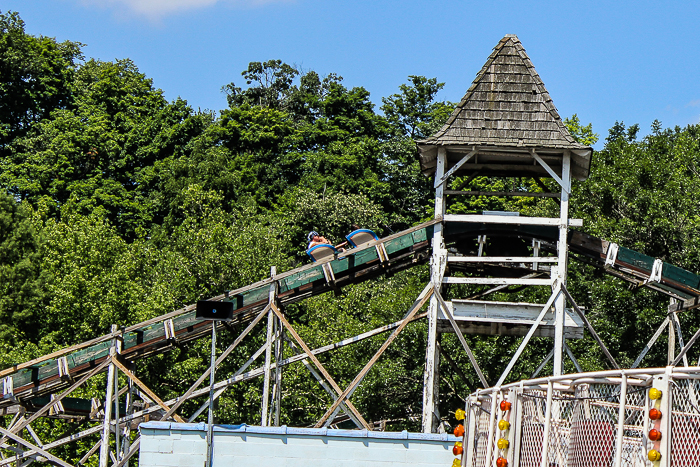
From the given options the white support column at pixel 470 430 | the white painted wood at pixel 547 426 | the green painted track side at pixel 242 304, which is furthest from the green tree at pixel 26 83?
the white painted wood at pixel 547 426

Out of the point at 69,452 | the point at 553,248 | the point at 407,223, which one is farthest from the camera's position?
the point at 407,223

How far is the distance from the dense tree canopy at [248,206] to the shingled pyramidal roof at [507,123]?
4924 millimetres

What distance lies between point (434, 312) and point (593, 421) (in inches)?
402

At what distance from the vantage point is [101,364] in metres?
21.0

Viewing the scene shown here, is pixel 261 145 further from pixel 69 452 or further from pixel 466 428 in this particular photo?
pixel 466 428

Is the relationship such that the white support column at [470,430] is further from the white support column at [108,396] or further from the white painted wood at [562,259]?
the white support column at [108,396]

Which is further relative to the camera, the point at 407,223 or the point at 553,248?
the point at 407,223

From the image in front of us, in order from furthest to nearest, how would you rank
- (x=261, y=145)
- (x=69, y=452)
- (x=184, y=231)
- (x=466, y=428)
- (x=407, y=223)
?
(x=261, y=145), (x=407, y=223), (x=184, y=231), (x=69, y=452), (x=466, y=428)

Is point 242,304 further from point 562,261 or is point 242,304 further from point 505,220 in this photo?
point 562,261

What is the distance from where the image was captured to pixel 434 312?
19203mm

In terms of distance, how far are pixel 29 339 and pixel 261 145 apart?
22496 mm

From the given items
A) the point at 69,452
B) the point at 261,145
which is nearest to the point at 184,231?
the point at 69,452

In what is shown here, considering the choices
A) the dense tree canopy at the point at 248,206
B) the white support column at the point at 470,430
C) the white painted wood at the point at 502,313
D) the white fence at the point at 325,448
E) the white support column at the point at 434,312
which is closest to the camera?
the white support column at the point at 470,430

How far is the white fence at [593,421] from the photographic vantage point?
7.76 m
